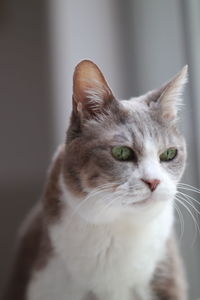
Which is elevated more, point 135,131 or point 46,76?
point 46,76

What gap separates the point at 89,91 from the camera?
1049 mm

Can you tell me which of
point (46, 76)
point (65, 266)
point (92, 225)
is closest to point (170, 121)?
point (92, 225)

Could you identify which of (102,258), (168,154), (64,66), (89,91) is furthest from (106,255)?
(64,66)

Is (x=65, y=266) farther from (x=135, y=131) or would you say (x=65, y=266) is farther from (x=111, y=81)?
(x=111, y=81)

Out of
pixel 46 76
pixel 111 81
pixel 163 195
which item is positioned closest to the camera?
pixel 163 195

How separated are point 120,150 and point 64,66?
0.61 meters

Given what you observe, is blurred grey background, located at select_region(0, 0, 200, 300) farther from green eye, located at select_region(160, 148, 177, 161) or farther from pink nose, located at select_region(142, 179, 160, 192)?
pink nose, located at select_region(142, 179, 160, 192)

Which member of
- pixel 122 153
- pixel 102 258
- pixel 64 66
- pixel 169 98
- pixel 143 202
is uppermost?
pixel 64 66

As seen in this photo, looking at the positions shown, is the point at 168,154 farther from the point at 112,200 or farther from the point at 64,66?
the point at 64,66

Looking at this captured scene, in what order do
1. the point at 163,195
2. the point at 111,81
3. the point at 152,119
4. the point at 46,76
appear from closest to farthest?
the point at 163,195, the point at 152,119, the point at 111,81, the point at 46,76

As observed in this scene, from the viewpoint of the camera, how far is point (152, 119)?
1.09 metres

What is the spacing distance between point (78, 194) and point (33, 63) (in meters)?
0.81

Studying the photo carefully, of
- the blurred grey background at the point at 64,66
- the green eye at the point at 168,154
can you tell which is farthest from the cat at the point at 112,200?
the blurred grey background at the point at 64,66

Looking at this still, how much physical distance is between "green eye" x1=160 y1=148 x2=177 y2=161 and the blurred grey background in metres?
0.13
